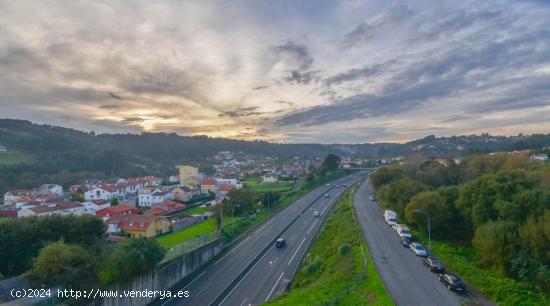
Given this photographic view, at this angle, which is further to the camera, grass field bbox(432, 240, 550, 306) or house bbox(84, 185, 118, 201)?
house bbox(84, 185, 118, 201)

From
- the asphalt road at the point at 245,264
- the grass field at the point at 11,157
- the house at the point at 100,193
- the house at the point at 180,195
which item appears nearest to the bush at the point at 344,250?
the asphalt road at the point at 245,264

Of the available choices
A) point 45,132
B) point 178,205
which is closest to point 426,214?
point 178,205

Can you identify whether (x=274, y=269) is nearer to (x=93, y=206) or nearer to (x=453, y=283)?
(x=453, y=283)

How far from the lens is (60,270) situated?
1881cm

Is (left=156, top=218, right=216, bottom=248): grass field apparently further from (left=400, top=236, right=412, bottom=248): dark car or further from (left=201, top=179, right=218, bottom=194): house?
(left=201, top=179, right=218, bottom=194): house

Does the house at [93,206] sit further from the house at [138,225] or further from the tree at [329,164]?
the tree at [329,164]

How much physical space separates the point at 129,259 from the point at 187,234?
62.3 feet

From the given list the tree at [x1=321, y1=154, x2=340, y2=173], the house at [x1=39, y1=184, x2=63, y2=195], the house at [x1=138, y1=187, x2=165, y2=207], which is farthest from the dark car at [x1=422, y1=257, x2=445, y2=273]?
the house at [x1=39, y1=184, x2=63, y2=195]

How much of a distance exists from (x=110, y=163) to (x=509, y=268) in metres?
119

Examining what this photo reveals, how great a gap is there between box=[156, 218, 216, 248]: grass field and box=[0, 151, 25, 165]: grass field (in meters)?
83.4

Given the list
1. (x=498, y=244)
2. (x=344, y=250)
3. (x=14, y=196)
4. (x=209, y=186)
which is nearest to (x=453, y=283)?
(x=498, y=244)

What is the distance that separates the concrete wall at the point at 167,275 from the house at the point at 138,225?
11.4 metres

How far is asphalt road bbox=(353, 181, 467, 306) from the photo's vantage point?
1706 cm

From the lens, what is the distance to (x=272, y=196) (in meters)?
56.2
